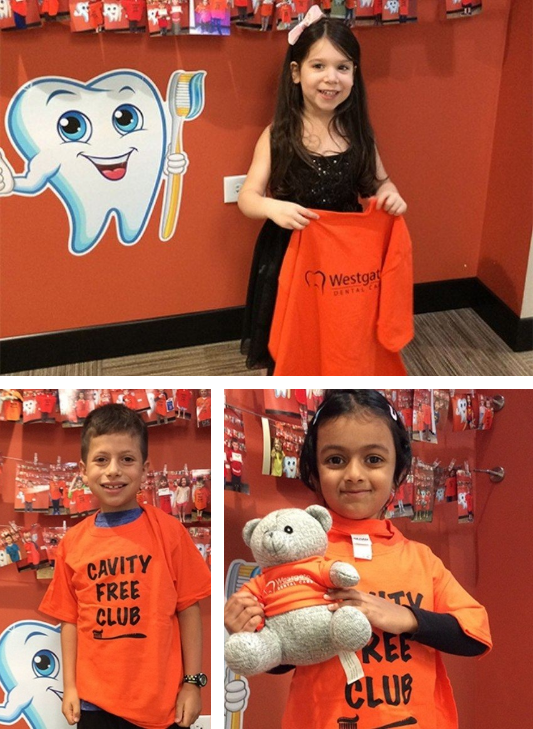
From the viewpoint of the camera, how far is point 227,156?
2.24 m

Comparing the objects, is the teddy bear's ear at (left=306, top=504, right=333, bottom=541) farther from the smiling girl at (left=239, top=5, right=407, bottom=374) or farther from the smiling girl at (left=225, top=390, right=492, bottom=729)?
the smiling girl at (left=239, top=5, right=407, bottom=374)

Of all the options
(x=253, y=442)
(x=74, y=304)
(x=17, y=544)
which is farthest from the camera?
(x=74, y=304)

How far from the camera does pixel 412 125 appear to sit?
7.55 feet

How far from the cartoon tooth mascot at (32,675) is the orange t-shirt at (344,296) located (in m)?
0.77

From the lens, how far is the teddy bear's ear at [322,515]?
1.38 m

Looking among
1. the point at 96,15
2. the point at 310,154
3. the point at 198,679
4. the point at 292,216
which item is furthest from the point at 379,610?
the point at 96,15

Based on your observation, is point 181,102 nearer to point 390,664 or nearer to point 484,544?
point 484,544

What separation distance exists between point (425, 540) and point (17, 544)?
0.78 meters

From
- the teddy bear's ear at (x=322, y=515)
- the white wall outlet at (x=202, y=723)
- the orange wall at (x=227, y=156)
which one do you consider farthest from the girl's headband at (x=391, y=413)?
the orange wall at (x=227, y=156)

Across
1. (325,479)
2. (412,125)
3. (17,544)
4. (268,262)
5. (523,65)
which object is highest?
(523,65)

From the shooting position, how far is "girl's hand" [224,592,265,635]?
4.54 feet

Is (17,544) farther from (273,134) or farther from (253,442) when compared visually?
(273,134)

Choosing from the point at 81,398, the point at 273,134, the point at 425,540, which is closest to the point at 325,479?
the point at 425,540

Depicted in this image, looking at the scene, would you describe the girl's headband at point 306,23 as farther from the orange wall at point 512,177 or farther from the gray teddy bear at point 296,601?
the gray teddy bear at point 296,601
